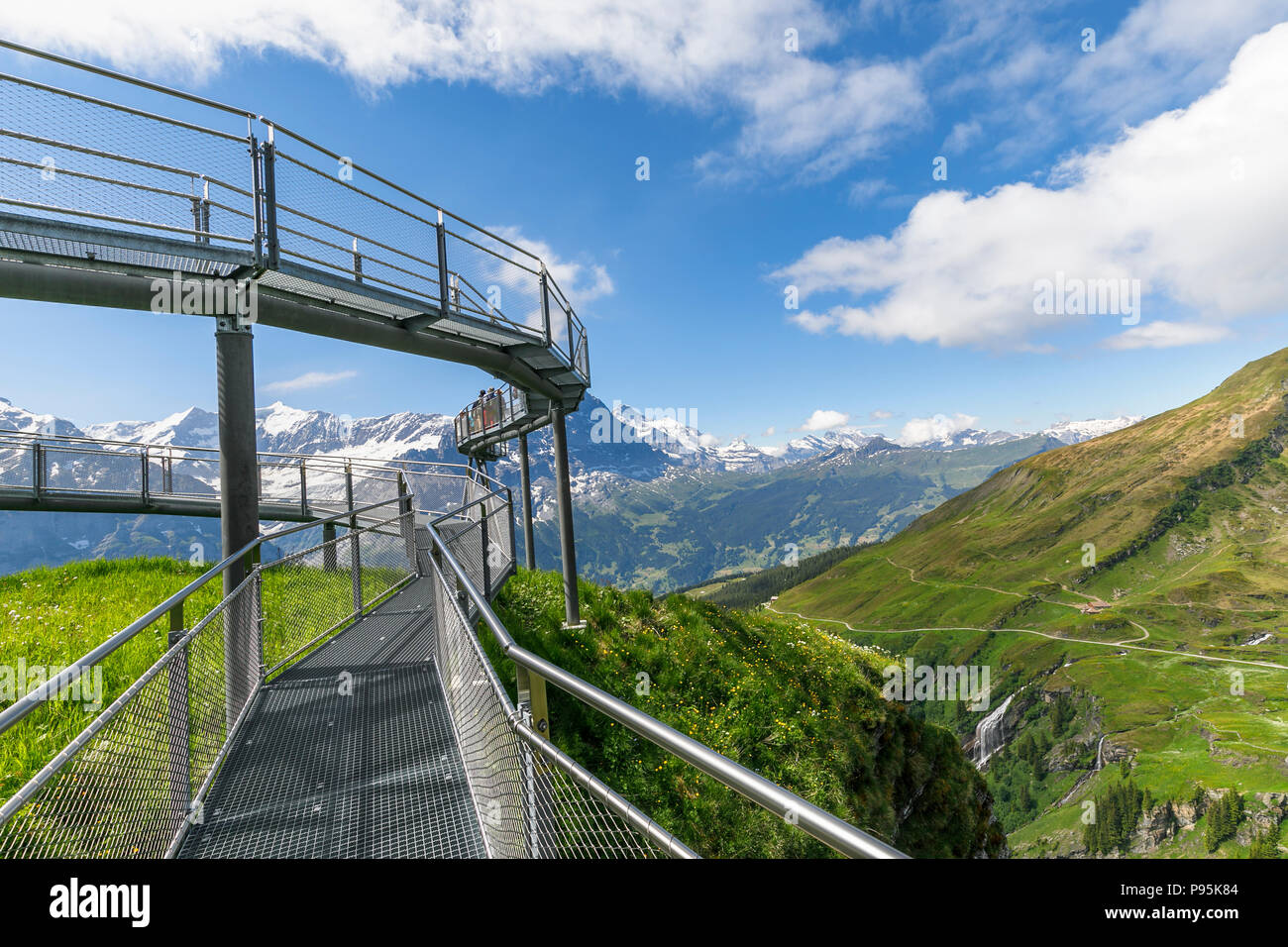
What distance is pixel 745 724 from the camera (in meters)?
12.3

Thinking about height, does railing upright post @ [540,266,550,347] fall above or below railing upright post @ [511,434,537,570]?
above

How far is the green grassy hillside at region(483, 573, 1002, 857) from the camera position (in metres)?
10.2

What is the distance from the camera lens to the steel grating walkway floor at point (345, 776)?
13.9 feet

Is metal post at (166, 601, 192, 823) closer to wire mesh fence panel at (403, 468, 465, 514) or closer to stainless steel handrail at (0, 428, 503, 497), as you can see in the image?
stainless steel handrail at (0, 428, 503, 497)

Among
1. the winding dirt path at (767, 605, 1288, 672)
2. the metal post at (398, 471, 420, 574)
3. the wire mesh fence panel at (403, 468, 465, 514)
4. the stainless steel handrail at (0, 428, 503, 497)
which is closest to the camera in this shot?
the metal post at (398, 471, 420, 574)

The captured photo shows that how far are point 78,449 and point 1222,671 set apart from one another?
626 feet

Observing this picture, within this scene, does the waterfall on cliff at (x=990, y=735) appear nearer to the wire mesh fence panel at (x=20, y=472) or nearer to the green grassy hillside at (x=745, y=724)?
the green grassy hillside at (x=745, y=724)

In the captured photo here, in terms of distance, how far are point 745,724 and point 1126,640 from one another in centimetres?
18126

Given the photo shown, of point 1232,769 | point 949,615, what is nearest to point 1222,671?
point 1232,769

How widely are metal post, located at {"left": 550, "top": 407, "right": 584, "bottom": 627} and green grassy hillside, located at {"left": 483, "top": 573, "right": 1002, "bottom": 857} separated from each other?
1.56 ft

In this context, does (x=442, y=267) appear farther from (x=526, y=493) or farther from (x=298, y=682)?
(x=526, y=493)

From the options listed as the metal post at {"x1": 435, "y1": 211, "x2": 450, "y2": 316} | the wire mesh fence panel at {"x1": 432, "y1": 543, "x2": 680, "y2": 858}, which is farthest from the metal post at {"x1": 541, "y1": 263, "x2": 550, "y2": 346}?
the wire mesh fence panel at {"x1": 432, "y1": 543, "x2": 680, "y2": 858}

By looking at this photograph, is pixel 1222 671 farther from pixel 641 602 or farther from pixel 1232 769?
pixel 641 602

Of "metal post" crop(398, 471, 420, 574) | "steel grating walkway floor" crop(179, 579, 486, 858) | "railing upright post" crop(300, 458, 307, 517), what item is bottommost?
"steel grating walkway floor" crop(179, 579, 486, 858)
